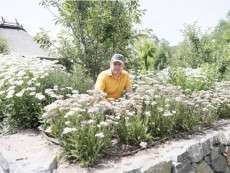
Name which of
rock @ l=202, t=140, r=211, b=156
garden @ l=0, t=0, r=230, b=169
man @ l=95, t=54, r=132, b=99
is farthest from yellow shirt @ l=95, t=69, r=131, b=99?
rock @ l=202, t=140, r=211, b=156

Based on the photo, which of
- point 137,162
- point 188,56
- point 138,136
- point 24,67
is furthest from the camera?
point 188,56

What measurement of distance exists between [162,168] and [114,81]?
2157 millimetres

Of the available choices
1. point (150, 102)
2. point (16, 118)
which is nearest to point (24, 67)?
point (16, 118)

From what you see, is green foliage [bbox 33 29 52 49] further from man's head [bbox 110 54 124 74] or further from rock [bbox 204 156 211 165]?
rock [bbox 204 156 211 165]

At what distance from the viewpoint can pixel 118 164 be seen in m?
4.58

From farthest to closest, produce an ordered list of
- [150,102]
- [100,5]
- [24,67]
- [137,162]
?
[100,5], [24,67], [150,102], [137,162]

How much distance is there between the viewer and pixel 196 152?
17.5 feet

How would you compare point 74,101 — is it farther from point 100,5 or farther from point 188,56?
point 188,56

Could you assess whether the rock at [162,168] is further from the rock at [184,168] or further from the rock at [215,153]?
the rock at [215,153]

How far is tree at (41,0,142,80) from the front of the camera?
26.2 ft

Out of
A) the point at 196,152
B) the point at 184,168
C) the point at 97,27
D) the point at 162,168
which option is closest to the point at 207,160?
the point at 196,152

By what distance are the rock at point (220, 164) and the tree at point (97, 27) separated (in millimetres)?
3304

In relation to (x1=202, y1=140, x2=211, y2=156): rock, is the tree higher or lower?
higher

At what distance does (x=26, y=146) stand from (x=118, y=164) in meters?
1.42
